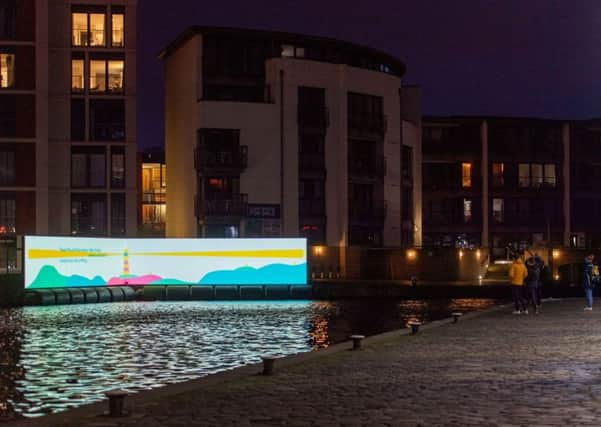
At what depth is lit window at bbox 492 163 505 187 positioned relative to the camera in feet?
307

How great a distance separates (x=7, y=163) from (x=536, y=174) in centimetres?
5030

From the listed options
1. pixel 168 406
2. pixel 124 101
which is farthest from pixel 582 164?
pixel 168 406

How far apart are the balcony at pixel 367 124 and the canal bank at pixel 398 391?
50468mm

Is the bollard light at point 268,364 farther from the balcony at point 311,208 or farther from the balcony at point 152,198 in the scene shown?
the balcony at point 152,198

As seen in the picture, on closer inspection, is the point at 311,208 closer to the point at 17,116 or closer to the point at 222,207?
the point at 222,207

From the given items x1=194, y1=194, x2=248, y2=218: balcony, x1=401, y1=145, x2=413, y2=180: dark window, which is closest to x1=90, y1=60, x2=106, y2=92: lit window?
x1=194, y1=194, x2=248, y2=218: balcony

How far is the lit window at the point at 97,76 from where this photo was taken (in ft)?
224

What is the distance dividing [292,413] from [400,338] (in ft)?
36.8

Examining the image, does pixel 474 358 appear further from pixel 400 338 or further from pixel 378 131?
pixel 378 131

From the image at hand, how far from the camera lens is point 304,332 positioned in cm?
2778

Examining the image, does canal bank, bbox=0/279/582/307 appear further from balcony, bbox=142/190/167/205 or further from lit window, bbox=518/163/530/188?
balcony, bbox=142/190/167/205

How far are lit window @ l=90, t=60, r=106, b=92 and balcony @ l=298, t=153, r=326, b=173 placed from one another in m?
14.4

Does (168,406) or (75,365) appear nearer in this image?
(168,406)

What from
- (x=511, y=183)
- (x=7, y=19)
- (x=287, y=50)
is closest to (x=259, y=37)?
(x=287, y=50)
